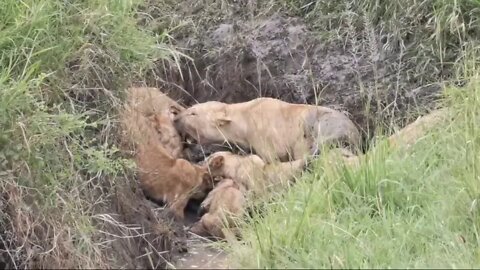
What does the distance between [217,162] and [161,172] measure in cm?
Answer: 50

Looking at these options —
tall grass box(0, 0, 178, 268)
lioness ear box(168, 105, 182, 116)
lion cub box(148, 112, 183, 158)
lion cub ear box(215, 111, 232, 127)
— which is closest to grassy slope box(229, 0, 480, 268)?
tall grass box(0, 0, 178, 268)

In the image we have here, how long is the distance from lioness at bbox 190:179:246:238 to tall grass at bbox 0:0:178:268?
1.85 feet

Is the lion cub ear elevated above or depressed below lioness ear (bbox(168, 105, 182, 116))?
below

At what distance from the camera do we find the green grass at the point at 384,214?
331 cm

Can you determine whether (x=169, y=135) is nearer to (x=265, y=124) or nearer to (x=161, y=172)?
(x=265, y=124)

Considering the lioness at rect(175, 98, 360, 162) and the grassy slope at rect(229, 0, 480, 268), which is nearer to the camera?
the grassy slope at rect(229, 0, 480, 268)

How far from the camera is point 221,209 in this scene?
4387mm

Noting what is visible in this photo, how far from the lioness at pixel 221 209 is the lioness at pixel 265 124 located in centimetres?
47

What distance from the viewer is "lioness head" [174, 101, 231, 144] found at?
18.3ft

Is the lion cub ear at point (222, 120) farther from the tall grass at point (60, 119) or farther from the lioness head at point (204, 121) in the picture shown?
the tall grass at point (60, 119)

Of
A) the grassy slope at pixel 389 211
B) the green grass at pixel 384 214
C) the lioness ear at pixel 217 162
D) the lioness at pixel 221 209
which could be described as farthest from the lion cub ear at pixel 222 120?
the green grass at pixel 384 214

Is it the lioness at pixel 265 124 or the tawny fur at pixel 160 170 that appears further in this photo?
the lioness at pixel 265 124

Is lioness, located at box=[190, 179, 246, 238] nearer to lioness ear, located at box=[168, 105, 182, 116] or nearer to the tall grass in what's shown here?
the tall grass

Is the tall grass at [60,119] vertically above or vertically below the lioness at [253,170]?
above
